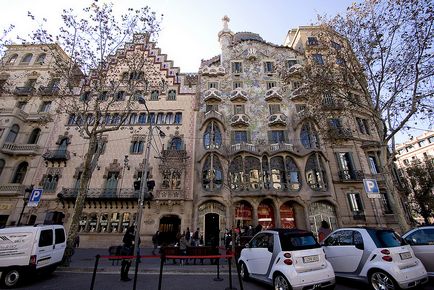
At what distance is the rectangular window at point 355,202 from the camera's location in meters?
→ 21.6

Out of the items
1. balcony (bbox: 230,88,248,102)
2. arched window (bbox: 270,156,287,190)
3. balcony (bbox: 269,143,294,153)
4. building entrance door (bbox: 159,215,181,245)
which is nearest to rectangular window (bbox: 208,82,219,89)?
balcony (bbox: 230,88,248,102)

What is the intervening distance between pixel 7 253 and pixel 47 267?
148 centimetres

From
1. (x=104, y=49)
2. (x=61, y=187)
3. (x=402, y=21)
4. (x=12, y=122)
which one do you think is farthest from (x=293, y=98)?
(x=12, y=122)

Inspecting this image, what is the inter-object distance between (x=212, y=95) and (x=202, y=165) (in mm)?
9191

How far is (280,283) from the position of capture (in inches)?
233

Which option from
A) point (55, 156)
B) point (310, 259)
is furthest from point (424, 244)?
Answer: point (55, 156)

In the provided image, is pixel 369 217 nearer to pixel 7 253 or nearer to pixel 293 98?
pixel 293 98

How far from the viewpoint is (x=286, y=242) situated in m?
6.18

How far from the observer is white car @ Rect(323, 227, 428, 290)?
5625mm

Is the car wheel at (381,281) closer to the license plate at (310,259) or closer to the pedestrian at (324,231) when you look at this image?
the license plate at (310,259)

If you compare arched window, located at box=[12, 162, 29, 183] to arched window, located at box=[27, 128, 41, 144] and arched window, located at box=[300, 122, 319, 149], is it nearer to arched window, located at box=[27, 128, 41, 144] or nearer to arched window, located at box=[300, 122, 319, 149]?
arched window, located at box=[27, 128, 41, 144]

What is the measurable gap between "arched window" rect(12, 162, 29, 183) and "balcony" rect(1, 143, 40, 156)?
1426mm

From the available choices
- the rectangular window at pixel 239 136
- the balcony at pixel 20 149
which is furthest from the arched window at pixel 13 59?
the rectangular window at pixel 239 136

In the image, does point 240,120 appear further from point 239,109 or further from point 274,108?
point 274,108
